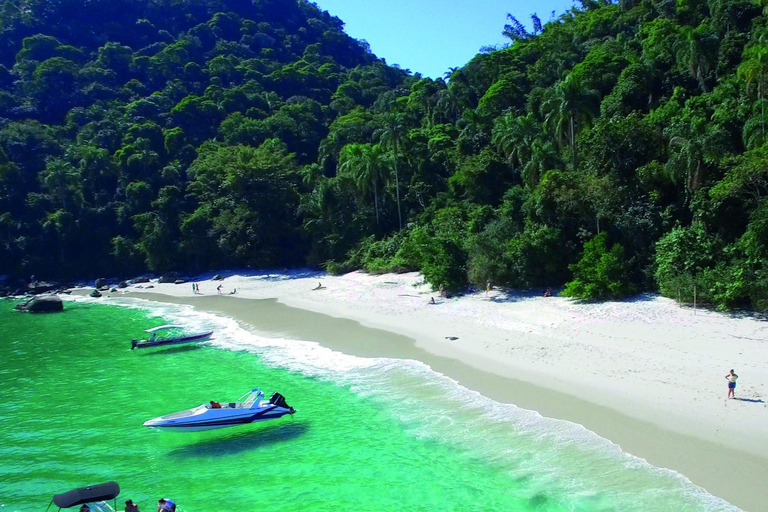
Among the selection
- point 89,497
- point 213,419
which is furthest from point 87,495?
point 213,419

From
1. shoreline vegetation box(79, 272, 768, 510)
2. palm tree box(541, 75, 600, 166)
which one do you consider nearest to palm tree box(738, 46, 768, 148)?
palm tree box(541, 75, 600, 166)

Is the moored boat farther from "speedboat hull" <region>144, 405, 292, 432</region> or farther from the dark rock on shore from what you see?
the dark rock on shore

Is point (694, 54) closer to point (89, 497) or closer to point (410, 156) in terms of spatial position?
point (410, 156)

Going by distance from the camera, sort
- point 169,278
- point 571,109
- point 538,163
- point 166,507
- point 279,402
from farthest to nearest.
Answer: point 169,278 < point 571,109 < point 538,163 < point 279,402 < point 166,507

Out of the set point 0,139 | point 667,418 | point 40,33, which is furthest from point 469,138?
point 40,33

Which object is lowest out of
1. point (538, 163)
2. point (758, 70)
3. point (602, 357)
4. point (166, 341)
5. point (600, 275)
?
point (166, 341)

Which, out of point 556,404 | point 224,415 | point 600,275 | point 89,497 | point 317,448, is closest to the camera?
point 89,497

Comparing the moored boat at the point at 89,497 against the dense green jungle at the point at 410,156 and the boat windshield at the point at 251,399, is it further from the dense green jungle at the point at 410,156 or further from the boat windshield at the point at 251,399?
the dense green jungle at the point at 410,156
